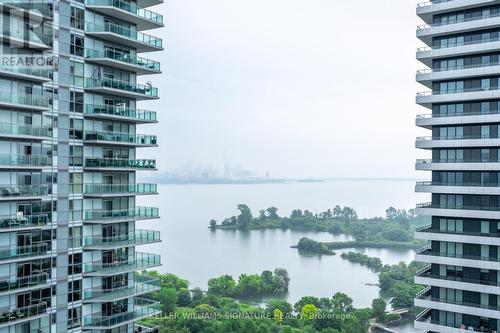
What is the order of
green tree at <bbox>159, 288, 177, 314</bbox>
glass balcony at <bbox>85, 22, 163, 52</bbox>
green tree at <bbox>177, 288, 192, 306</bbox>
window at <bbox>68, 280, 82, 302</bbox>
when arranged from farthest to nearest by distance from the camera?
green tree at <bbox>177, 288, 192, 306</bbox> < green tree at <bbox>159, 288, 177, 314</bbox> < glass balcony at <bbox>85, 22, 163, 52</bbox> < window at <bbox>68, 280, 82, 302</bbox>

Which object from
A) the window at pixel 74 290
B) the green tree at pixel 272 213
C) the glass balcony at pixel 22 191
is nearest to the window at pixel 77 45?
the glass balcony at pixel 22 191

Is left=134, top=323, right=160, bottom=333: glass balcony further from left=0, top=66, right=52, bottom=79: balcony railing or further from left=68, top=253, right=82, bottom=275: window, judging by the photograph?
left=0, top=66, right=52, bottom=79: balcony railing

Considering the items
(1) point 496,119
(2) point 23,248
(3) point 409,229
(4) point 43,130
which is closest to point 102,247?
(2) point 23,248

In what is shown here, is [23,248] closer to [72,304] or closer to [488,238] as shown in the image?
[72,304]

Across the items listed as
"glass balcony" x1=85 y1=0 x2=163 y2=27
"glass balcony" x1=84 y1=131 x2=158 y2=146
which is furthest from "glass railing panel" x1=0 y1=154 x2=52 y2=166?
"glass balcony" x1=85 y1=0 x2=163 y2=27

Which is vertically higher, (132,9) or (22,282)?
(132,9)

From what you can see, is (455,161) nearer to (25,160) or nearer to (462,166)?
(462,166)

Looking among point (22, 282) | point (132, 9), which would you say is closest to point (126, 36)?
point (132, 9)
